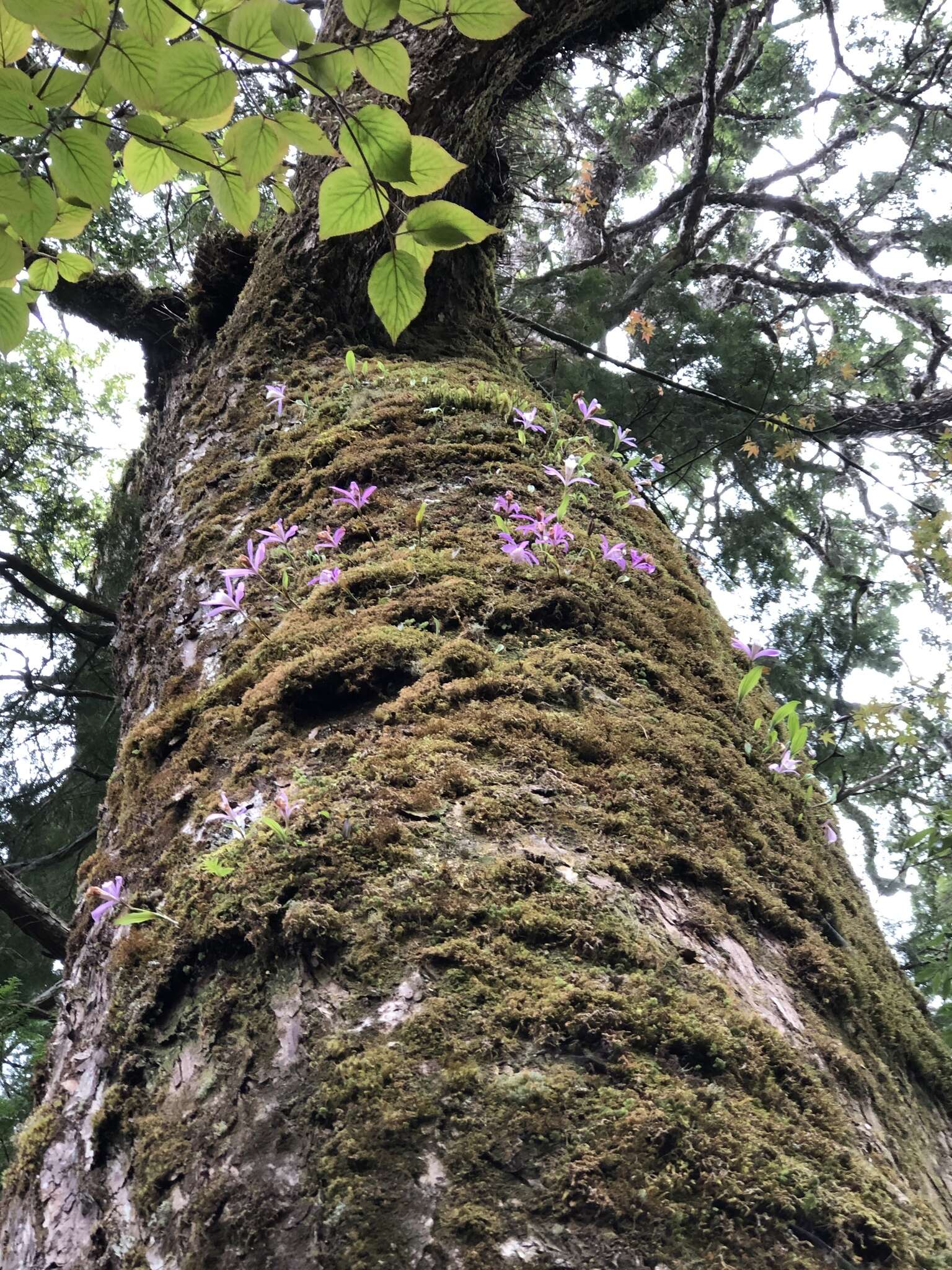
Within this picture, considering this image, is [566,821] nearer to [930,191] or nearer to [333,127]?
[333,127]

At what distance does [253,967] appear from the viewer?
1051 millimetres

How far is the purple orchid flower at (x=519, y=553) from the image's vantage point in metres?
1.69

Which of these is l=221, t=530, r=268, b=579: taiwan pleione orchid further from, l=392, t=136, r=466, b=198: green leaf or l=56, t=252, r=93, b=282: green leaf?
l=392, t=136, r=466, b=198: green leaf

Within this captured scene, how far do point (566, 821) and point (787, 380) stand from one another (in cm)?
624

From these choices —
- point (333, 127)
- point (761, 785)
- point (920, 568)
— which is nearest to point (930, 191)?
point (920, 568)

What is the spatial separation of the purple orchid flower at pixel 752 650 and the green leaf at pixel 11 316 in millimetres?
1678

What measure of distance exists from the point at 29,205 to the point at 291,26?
1.24 ft

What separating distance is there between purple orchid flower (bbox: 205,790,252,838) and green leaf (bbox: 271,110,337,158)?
90cm

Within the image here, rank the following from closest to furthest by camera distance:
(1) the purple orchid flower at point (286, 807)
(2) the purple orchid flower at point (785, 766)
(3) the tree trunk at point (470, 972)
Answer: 1. (3) the tree trunk at point (470, 972)
2. (1) the purple orchid flower at point (286, 807)
3. (2) the purple orchid flower at point (785, 766)

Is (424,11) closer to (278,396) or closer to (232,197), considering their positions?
(232,197)

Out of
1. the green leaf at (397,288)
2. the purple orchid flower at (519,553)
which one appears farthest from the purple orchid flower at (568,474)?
the green leaf at (397,288)

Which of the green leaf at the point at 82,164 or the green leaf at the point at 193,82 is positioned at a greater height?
the green leaf at the point at 193,82

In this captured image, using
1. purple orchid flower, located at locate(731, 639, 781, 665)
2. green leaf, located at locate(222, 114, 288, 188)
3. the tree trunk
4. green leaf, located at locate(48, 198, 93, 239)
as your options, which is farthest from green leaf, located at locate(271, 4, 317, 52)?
purple orchid flower, located at locate(731, 639, 781, 665)

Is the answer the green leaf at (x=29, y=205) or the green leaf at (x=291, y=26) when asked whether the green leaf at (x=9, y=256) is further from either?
the green leaf at (x=291, y=26)
